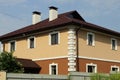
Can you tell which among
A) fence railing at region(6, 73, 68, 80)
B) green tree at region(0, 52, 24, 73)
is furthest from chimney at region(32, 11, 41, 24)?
fence railing at region(6, 73, 68, 80)

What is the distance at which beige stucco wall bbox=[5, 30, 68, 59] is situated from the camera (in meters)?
24.6

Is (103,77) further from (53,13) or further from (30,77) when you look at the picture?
(53,13)

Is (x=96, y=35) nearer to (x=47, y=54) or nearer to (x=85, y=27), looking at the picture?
(x=85, y=27)

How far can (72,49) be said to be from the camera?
23875 mm

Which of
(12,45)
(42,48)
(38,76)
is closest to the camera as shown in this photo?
(38,76)

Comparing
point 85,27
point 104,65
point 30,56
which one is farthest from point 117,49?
point 30,56

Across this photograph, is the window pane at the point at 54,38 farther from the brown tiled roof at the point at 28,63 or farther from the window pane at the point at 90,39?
the window pane at the point at 90,39

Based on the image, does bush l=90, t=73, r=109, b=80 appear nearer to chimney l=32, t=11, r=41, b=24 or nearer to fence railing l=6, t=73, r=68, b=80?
fence railing l=6, t=73, r=68, b=80

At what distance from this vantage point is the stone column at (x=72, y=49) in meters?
23.8

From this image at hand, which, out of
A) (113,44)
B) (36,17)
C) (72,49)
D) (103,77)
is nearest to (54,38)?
(72,49)

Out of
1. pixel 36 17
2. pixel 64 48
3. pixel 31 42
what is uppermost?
pixel 36 17

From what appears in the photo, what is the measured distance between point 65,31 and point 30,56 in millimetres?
4840

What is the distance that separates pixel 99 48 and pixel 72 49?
12.0ft

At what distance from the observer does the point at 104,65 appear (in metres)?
27.1
